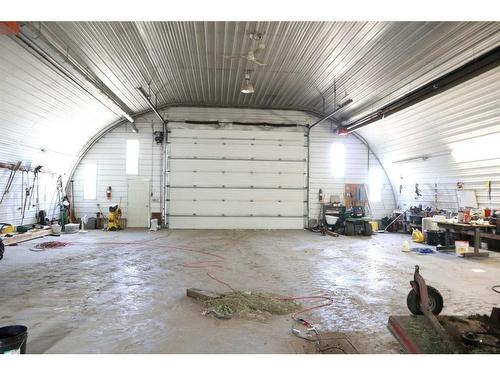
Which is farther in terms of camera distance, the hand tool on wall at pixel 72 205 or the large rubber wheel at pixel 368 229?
the hand tool on wall at pixel 72 205

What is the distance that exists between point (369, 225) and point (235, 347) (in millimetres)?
9733

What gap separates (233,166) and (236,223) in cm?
231

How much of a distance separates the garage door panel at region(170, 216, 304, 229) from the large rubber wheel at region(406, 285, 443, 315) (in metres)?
9.12

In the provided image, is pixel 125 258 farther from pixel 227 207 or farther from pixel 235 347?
pixel 227 207

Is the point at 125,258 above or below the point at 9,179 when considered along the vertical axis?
below

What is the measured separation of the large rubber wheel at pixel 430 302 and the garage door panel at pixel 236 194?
9.19 m

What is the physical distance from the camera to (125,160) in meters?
12.6

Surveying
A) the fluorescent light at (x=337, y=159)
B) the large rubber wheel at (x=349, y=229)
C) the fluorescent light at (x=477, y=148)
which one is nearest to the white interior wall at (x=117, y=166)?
the fluorescent light at (x=337, y=159)

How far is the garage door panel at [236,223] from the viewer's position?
1249 cm

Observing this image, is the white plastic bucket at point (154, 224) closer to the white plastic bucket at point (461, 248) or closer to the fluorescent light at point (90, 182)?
the fluorescent light at point (90, 182)

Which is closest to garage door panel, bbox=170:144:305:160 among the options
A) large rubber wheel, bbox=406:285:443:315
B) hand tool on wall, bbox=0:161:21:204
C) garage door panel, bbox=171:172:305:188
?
garage door panel, bbox=171:172:305:188

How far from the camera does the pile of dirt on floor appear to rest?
3816 millimetres

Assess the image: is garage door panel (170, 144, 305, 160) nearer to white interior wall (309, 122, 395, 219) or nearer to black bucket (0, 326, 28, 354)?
white interior wall (309, 122, 395, 219)
